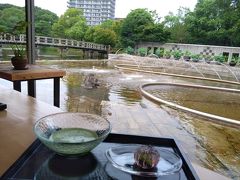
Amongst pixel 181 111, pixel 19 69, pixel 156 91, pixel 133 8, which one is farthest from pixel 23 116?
pixel 133 8

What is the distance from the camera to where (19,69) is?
7.18 feet

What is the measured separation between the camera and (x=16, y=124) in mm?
991

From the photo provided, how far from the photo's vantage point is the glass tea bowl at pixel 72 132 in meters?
0.64

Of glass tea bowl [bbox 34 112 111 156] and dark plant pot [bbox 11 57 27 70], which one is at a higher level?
dark plant pot [bbox 11 57 27 70]

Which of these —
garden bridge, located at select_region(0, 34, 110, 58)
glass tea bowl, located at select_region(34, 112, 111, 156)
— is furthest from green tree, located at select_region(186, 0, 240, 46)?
glass tea bowl, located at select_region(34, 112, 111, 156)

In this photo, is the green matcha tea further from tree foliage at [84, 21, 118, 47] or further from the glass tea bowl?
tree foliage at [84, 21, 118, 47]

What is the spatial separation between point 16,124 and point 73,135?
1.27ft

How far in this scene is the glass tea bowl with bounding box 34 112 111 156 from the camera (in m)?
0.64

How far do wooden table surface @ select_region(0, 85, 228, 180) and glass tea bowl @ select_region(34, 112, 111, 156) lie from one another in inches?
4.0

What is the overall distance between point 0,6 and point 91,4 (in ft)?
9.45

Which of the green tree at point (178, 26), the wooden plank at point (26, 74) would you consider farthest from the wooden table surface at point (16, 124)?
the green tree at point (178, 26)

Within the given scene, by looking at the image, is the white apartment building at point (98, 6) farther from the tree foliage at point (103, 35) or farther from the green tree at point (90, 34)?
the tree foliage at point (103, 35)

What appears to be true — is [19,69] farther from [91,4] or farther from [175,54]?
[175,54]

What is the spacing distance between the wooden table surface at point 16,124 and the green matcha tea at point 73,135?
12 centimetres
